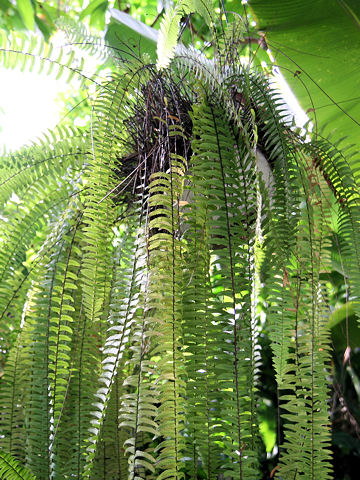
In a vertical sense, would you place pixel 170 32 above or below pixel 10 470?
above

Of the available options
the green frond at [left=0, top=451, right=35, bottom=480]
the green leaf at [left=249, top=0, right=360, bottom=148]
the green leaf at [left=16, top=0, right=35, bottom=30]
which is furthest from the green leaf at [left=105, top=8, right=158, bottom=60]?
the green frond at [left=0, top=451, right=35, bottom=480]

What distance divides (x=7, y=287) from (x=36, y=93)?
3.62 ft

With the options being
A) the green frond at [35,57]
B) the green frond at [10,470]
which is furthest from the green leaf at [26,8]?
the green frond at [10,470]

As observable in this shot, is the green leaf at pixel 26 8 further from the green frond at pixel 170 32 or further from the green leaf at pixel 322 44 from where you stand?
the green frond at pixel 170 32

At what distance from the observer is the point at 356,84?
1.29m

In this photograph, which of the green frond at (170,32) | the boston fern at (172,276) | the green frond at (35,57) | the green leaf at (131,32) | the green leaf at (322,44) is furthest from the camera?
the green leaf at (131,32)

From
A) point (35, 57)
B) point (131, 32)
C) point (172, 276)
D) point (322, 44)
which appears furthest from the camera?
point (131, 32)

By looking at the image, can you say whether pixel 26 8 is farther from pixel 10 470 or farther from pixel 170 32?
pixel 10 470

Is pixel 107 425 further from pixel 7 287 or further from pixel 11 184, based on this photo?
pixel 11 184

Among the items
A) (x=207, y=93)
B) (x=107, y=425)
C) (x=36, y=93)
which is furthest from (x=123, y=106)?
(x=36, y=93)

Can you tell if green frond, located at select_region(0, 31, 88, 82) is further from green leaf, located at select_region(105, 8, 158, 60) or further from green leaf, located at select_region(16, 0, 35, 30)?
green leaf, located at select_region(16, 0, 35, 30)

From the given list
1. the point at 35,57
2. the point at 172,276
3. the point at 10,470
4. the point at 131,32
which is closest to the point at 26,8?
the point at 131,32

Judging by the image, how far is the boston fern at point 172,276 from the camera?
2.02 ft

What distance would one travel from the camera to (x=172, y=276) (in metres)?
0.62
